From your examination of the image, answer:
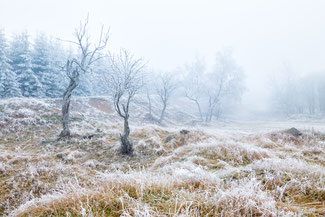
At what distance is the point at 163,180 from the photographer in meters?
2.38

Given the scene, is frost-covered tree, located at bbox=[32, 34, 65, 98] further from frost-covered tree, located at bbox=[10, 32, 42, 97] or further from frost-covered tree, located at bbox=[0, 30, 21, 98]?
frost-covered tree, located at bbox=[0, 30, 21, 98]

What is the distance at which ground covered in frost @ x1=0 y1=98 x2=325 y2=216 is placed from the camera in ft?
5.41

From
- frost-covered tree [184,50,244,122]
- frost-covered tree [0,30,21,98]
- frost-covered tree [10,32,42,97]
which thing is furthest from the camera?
frost-covered tree [184,50,244,122]

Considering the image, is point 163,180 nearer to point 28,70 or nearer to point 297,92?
point 28,70

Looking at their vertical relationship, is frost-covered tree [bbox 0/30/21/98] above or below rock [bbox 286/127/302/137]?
above

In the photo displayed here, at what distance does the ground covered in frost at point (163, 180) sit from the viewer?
165 centimetres

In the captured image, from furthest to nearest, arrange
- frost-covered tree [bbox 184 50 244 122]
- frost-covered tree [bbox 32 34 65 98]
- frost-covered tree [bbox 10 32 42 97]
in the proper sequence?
frost-covered tree [bbox 184 50 244 122], frost-covered tree [bbox 32 34 65 98], frost-covered tree [bbox 10 32 42 97]

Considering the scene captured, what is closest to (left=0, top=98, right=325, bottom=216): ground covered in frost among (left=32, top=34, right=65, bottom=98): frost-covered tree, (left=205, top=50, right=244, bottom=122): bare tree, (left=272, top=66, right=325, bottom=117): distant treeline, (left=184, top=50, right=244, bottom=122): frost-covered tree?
(left=32, top=34, right=65, bottom=98): frost-covered tree

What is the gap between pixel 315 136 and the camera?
793 centimetres

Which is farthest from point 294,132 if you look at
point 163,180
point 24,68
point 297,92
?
point 297,92

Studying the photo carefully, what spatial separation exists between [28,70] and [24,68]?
2111 millimetres

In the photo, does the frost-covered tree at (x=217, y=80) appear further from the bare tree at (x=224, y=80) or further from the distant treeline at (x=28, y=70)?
the distant treeline at (x=28, y=70)

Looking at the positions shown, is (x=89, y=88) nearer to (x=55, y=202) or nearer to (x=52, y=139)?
(x=52, y=139)

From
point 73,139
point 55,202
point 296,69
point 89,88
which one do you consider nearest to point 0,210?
point 55,202
